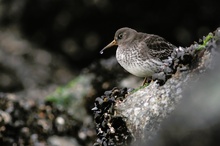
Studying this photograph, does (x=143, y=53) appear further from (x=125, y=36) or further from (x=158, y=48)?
(x=125, y=36)

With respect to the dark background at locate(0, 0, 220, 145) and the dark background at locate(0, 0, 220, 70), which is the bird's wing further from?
the dark background at locate(0, 0, 220, 70)

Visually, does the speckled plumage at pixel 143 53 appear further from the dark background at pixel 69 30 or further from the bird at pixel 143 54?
the dark background at pixel 69 30

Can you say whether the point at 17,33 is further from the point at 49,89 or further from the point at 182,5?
the point at 182,5

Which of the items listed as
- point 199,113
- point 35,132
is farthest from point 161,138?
point 35,132

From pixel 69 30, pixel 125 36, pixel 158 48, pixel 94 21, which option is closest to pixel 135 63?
pixel 158 48

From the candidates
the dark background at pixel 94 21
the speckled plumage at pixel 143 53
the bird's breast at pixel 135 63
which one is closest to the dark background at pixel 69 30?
the dark background at pixel 94 21

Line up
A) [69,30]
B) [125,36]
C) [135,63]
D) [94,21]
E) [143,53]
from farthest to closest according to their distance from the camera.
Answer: [69,30] → [94,21] → [125,36] → [143,53] → [135,63]

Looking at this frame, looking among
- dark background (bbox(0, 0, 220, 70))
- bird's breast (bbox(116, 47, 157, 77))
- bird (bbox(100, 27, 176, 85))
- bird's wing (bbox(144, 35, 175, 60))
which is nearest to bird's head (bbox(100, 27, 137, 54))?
bird (bbox(100, 27, 176, 85))

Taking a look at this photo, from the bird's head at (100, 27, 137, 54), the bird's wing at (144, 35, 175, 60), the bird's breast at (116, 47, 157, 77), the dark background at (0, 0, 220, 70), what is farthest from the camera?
the dark background at (0, 0, 220, 70)
